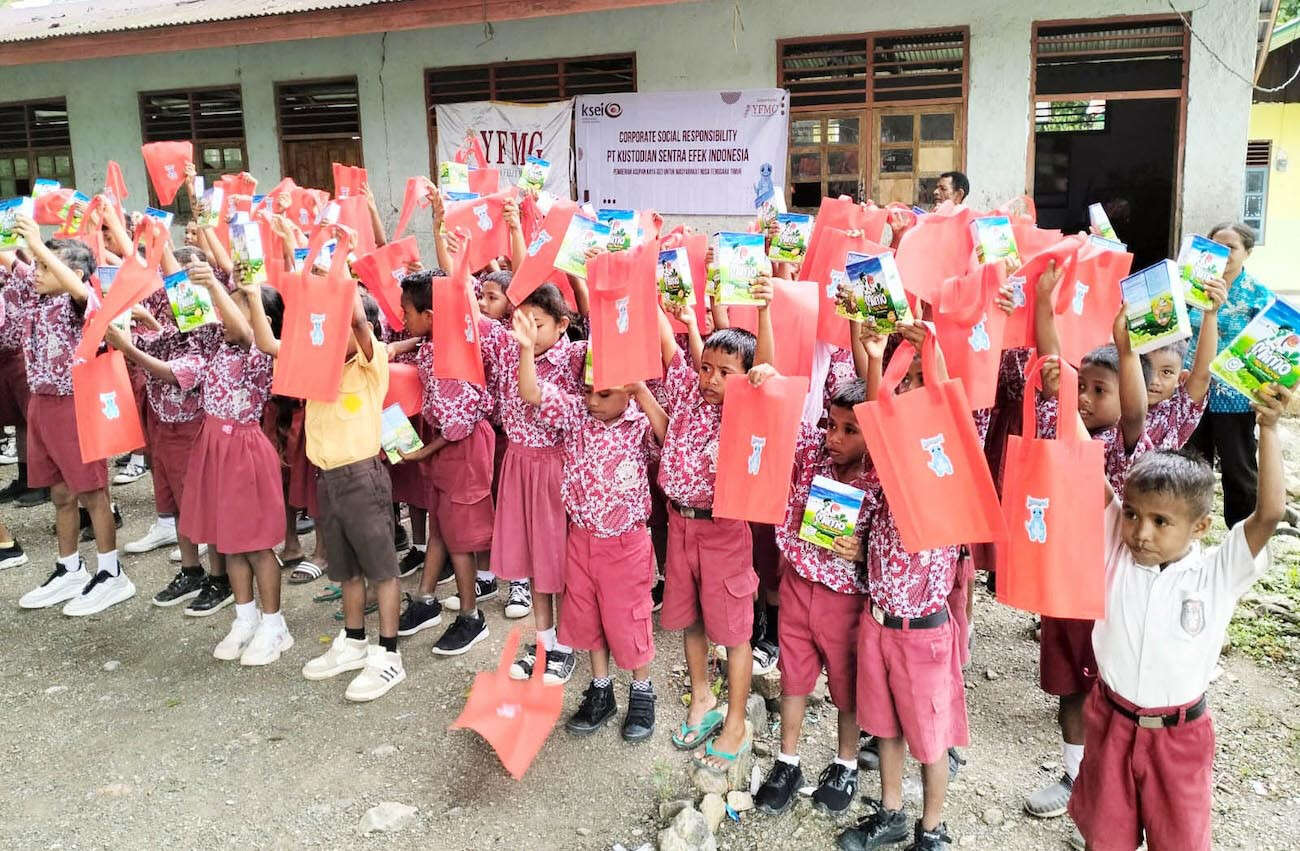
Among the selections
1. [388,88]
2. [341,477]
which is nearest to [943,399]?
[341,477]

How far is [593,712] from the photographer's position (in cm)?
317

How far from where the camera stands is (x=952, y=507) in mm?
2197

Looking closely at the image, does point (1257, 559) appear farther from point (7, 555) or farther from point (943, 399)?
point (7, 555)

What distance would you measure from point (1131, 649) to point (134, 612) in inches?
156

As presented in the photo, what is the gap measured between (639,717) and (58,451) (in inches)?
116

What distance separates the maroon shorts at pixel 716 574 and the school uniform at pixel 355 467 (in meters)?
1.16

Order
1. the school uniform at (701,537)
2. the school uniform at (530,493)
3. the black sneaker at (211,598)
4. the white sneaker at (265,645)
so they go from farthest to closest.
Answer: the black sneaker at (211,598), the white sneaker at (265,645), the school uniform at (530,493), the school uniform at (701,537)

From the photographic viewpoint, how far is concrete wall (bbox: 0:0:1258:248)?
699 centimetres

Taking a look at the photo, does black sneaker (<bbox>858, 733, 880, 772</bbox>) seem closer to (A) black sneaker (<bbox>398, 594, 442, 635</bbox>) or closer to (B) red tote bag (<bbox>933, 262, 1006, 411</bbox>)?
(B) red tote bag (<bbox>933, 262, 1006, 411</bbox>)

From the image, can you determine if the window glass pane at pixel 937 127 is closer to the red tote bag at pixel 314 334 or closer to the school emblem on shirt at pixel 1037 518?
the red tote bag at pixel 314 334

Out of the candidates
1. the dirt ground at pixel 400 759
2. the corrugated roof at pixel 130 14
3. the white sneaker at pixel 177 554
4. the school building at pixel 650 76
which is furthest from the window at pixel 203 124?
the dirt ground at pixel 400 759

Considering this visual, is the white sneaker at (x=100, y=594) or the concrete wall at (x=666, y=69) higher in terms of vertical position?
the concrete wall at (x=666, y=69)

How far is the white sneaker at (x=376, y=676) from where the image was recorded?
133 inches

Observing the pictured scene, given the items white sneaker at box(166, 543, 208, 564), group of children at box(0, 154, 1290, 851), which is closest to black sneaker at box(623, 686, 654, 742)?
group of children at box(0, 154, 1290, 851)
